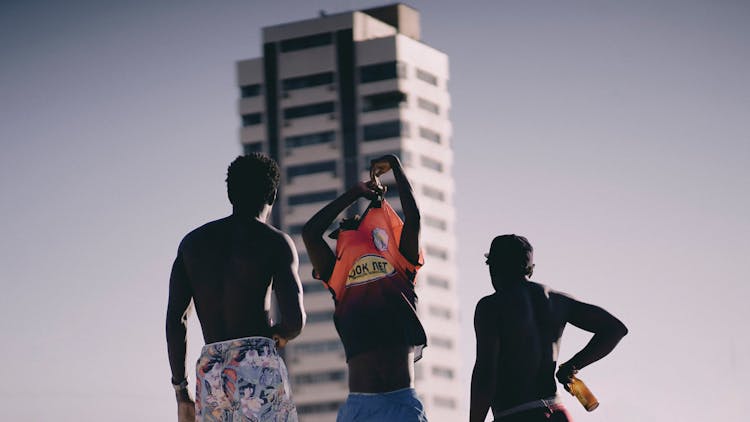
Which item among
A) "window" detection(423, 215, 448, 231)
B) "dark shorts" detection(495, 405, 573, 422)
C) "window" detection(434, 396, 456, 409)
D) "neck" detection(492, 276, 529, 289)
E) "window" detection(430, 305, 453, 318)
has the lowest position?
"window" detection(434, 396, 456, 409)

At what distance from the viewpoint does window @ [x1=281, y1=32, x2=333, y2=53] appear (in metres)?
133

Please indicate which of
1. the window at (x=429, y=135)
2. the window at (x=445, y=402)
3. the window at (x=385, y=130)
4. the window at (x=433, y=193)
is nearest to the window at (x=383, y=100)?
the window at (x=385, y=130)

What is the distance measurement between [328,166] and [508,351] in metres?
126

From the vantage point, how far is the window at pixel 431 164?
134875 mm

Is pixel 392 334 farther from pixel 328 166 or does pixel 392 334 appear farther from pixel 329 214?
pixel 328 166

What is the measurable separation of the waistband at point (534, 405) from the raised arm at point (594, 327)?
34 cm

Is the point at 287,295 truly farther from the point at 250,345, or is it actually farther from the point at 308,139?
the point at 308,139

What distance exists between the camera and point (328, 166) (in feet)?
439

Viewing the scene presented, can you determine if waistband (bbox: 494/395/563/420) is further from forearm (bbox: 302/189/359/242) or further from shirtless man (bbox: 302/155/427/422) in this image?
forearm (bbox: 302/189/359/242)

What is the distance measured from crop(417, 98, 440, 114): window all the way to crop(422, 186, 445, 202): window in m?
8.62

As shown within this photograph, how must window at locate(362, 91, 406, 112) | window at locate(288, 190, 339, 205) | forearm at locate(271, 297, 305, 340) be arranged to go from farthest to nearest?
window at locate(362, 91, 406, 112) → window at locate(288, 190, 339, 205) → forearm at locate(271, 297, 305, 340)

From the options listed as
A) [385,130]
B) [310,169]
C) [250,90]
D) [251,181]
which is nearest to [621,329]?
[251,181]

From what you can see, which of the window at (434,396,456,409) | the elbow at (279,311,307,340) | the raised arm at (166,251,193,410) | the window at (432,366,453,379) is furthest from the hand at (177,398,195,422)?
the window at (432,366,453,379)

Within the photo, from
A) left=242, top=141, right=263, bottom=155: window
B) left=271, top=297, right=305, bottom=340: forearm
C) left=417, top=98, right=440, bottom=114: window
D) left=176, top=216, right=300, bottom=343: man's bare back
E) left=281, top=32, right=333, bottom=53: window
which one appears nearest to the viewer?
left=271, top=297, right=305, bottom=340: forearm
